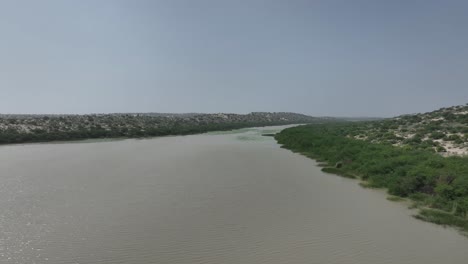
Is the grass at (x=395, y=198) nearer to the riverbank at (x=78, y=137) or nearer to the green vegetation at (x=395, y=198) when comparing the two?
the green vegetation at (x=395, y=198)

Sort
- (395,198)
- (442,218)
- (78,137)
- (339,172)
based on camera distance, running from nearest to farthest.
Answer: (442,218) → (395,198) → (339,172) → (78,137)

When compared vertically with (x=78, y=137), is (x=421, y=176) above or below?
above

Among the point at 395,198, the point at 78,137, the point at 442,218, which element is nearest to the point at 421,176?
the point at 395,198

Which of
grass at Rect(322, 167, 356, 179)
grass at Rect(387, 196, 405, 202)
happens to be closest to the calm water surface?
grass at Rect(387, 196, 405, 202)

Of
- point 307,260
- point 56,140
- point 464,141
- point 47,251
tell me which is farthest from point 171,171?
point 56,140

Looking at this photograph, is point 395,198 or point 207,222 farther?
point 395,198

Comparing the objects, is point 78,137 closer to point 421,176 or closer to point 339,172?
point 339,172

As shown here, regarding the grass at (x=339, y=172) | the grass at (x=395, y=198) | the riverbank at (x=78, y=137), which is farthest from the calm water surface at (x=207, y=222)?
the riverbank at (x=78, y=137)

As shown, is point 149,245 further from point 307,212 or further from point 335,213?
point 335,213
